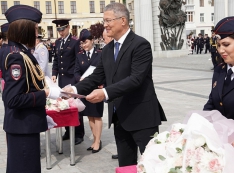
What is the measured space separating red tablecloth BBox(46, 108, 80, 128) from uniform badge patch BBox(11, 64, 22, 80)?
7.21 ft

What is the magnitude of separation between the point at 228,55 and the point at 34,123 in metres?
1.64

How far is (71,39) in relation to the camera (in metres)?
6.55

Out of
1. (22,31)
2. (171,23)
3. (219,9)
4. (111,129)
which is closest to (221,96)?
(22,31)

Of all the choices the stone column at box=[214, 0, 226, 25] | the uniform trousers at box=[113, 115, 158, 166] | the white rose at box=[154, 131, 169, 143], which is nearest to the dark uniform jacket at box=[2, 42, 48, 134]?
the uniform trousers at box=[113, 115, 158, 166]

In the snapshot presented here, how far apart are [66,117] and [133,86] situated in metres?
2.19

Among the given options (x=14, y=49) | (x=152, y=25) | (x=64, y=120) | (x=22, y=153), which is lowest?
(x=64, y=120)

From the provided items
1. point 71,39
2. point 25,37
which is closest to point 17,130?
point 25,37

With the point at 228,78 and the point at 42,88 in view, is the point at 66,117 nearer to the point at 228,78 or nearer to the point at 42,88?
the point at 42,88

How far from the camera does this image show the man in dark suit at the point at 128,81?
326 cm

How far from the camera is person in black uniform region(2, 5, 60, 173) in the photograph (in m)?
2.98

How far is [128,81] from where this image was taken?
3221 mm

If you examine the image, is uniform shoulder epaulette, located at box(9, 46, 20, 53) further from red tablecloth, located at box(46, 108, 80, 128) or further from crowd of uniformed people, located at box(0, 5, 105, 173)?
red tablecloth, located at box(46, 108, 80, 128)

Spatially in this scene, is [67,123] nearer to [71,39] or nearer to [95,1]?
[71,39]

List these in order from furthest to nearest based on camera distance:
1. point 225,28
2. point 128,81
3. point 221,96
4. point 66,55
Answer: point 66,55
point 128,81
point 221,96
point 225,28
